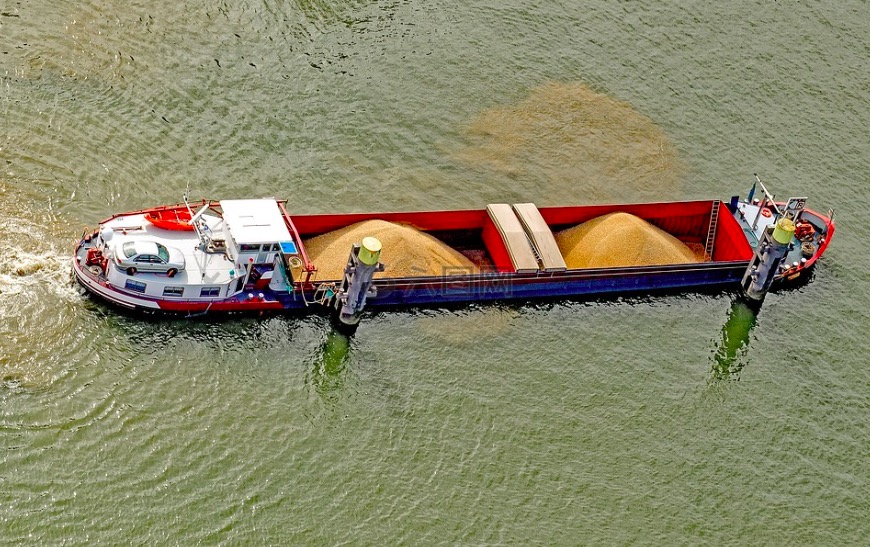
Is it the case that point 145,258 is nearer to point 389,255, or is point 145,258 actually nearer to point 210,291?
point 210,291

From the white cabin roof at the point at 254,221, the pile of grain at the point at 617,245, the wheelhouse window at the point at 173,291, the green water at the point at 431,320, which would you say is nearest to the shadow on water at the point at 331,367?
the green water at the point at 431,320

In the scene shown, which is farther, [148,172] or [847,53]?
[847,53]

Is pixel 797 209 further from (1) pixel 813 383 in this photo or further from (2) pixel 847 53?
(2) pixel 847 53

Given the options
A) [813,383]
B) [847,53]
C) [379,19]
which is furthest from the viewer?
[847,53]

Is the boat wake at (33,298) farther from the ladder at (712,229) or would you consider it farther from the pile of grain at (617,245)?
the ladder at (712,229)

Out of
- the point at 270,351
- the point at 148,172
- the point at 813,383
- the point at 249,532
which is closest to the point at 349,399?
the point at 270,351

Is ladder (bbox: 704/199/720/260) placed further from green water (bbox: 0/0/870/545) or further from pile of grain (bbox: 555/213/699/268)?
green water (bbox: 0/0/870/545)

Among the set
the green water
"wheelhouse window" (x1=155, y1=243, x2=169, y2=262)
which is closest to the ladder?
the green water
